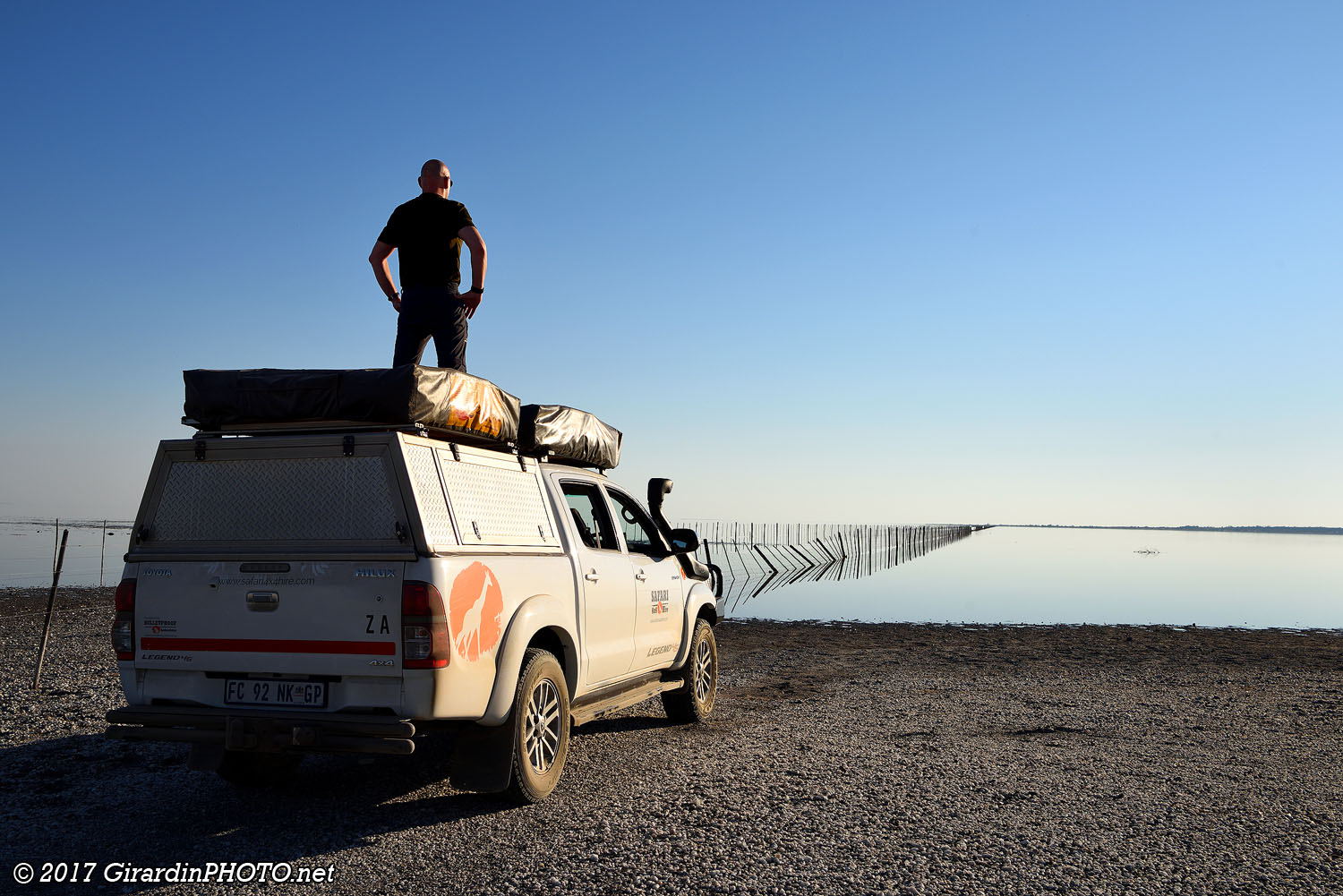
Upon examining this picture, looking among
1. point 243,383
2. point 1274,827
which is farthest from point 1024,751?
point 243,383

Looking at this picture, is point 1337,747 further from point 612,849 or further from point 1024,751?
point 612,849

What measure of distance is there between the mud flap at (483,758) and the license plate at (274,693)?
82 cm

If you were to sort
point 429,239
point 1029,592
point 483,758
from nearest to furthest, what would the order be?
point 483,758
point 429,239
point 1029,592

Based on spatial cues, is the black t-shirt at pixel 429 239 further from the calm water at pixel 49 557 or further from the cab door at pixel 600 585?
the calm water at pixel 49 557

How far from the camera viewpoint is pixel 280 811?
564cm

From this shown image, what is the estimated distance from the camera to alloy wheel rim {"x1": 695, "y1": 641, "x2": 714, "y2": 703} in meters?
8.62

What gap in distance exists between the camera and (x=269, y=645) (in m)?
4.99

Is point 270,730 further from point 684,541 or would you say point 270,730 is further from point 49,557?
point 49,557

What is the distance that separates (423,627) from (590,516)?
2551mm

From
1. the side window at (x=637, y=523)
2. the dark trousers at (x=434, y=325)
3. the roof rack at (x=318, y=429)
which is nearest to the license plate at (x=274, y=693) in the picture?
the roof rack at (x=318, y=429)

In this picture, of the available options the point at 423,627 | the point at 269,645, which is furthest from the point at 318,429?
the point at 423,627

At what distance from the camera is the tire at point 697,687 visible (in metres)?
8.51

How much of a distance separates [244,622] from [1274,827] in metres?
5.75

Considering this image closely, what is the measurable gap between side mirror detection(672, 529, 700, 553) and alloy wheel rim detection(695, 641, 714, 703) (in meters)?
0.89
